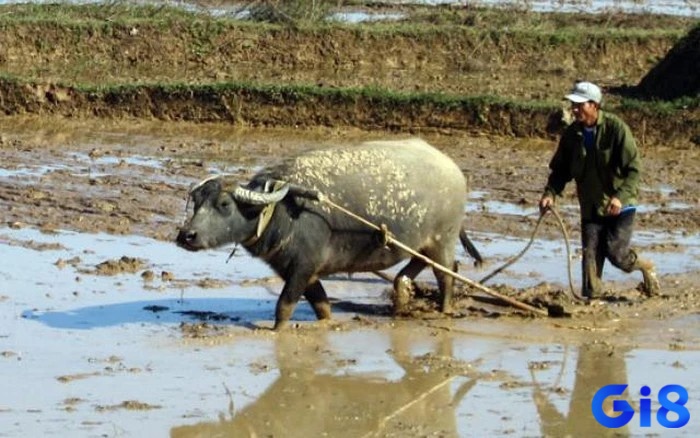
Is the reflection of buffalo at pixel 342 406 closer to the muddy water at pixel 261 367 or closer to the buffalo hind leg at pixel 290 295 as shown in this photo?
the muddy water at pixel 261 367

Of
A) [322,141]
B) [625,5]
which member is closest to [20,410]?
[322,141]

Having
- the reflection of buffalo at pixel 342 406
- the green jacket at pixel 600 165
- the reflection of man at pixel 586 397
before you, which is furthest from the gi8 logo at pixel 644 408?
the green jacket at pixel 600 165

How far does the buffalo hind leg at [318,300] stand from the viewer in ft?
27.2

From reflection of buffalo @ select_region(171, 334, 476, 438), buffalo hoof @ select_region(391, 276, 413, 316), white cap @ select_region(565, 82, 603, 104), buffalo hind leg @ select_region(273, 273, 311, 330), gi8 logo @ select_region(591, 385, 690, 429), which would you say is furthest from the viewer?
buffalo hoof @ select_region(391, 276, 413, 316)

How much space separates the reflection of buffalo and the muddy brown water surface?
14mm

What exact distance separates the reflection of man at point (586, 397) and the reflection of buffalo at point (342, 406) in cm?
41

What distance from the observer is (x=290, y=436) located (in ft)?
20.3

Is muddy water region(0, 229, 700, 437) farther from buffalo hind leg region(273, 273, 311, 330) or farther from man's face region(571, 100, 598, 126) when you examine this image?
man's face region(571, 100, 598, 126)

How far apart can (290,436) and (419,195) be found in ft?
8.22

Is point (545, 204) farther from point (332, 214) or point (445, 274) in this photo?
point (332, 214)

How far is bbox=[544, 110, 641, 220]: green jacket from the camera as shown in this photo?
8445mm

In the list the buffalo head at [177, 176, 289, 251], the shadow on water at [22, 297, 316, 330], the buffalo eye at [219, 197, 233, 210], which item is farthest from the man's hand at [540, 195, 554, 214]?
the buffalo eye at [219, 197, 233, 210]

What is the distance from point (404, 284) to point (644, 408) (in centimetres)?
224

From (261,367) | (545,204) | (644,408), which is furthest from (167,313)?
(644,408)
